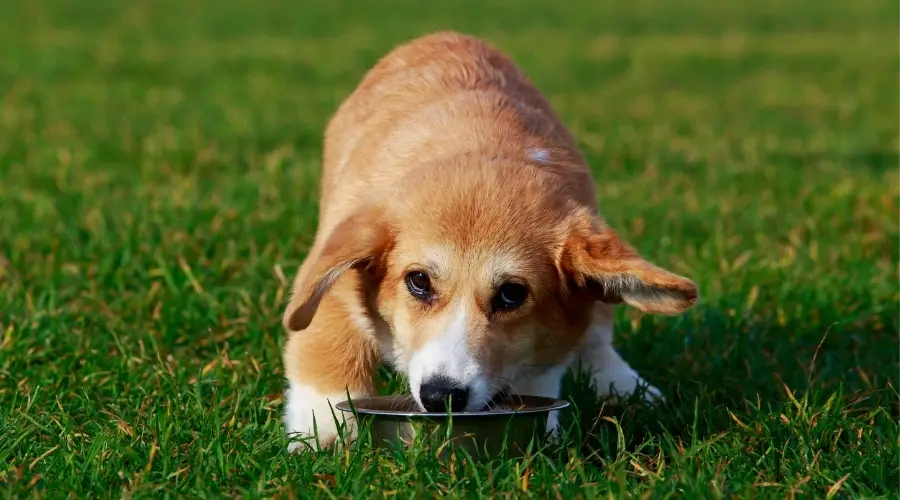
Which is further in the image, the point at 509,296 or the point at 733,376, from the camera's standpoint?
the point at 733,376

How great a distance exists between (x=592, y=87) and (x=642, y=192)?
24.8 ft

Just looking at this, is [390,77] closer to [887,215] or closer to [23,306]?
[23,306]

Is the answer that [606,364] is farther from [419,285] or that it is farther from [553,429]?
[419,285]

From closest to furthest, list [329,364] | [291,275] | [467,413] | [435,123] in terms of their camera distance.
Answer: [467,413]
[329,364]
[435,123]
[291,275]

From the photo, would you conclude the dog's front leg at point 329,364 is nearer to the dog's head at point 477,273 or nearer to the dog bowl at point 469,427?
the dog's head at point 477,273

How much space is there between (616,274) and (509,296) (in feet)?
1.25

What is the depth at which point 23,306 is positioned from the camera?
5.54m

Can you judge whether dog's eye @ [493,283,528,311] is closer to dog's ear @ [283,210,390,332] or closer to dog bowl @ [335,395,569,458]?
dog bowl @ [335,395,569,458]

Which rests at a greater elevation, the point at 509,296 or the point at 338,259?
the point at 338,259

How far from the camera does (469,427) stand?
3855mm

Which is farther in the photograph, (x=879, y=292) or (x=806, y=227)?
(x=806, y=227)

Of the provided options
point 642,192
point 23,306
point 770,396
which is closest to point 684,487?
point 770,396

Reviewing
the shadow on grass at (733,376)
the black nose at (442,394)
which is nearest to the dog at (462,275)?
the black nose at (442,394)

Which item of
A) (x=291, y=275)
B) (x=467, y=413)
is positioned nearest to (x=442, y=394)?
(x=467, y=413)
